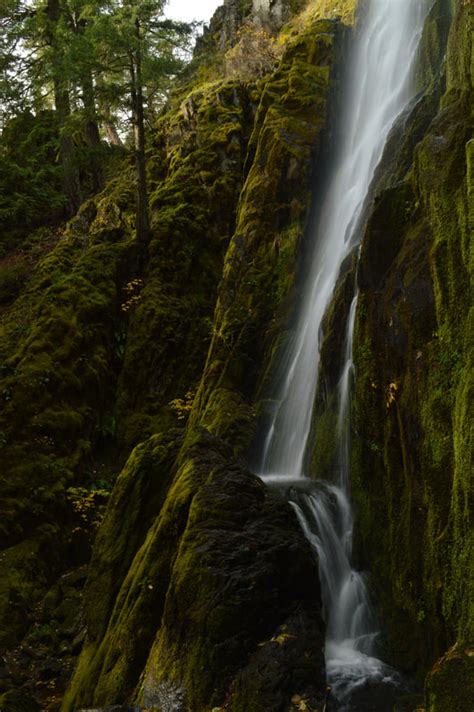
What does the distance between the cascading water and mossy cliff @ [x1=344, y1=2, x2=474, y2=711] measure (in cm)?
32

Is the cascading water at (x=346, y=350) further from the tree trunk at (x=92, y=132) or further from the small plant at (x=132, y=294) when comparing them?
the tree trunk at (x=92, y=132)

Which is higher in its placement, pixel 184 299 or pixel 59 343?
pixel 184 299

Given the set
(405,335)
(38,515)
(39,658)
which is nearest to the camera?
(405,335)

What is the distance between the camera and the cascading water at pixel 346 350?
6.44 meters

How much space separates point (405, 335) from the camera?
6324 millimetres

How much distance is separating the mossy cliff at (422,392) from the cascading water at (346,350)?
32 centimetres

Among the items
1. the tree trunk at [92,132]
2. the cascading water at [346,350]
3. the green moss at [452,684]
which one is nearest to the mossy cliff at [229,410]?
the green moss at [452,684]

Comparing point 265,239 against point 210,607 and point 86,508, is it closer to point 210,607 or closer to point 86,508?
point 86,508

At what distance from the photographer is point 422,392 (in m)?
A: 5.90

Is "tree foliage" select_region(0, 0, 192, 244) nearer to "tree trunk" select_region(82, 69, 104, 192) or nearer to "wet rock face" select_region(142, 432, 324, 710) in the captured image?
"tree trunk" select_region(82, 69, 104, 192)

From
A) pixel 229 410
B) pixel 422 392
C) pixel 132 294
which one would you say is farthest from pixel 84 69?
pixel 422 392

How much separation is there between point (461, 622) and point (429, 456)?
59.0 inches

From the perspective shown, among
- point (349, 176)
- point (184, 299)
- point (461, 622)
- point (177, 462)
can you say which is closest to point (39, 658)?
point (177, 462)

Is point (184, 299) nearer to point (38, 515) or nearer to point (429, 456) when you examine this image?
point (38, 515)
